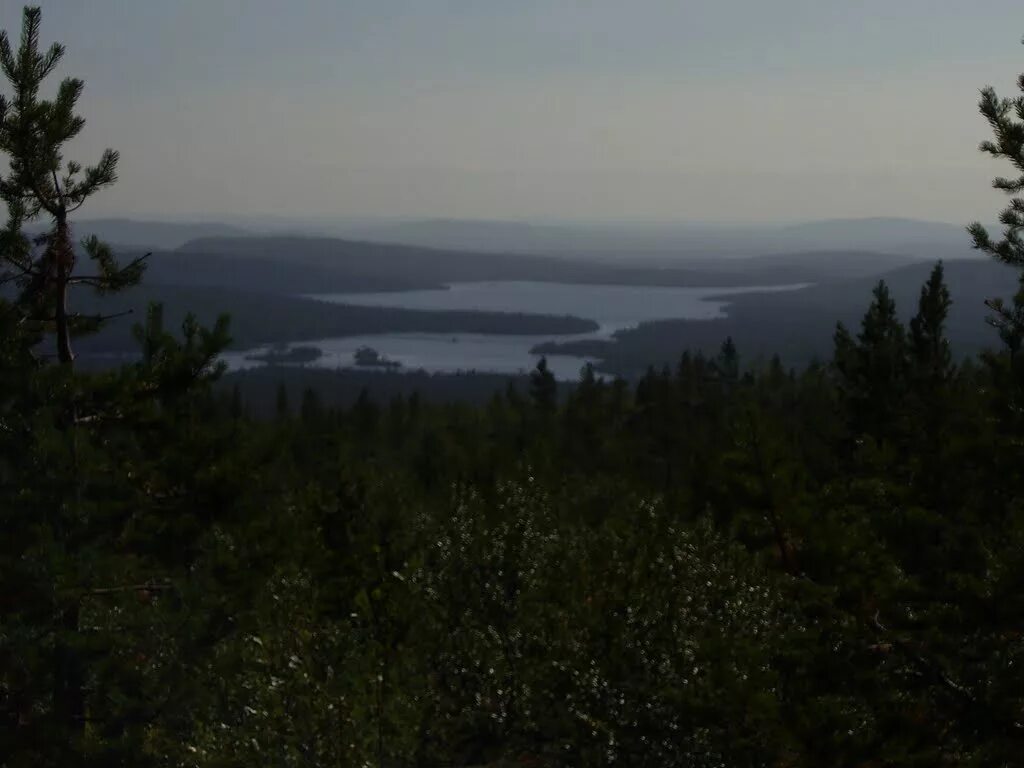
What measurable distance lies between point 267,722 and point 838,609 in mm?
8750

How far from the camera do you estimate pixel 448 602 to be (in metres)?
20.1

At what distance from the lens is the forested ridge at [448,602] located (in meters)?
15.5

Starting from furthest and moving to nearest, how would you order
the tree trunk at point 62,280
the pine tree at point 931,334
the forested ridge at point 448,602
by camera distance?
the pine tree at point 931,334 < the tree trunk at point 62,280 < the forested ridge at point 448,602

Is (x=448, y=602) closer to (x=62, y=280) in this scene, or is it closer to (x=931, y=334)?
(x=62, y=280)

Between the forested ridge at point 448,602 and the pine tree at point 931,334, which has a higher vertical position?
the pine tree at point 931,334

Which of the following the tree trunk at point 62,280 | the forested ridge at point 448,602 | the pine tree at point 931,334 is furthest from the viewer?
the pine tree at point 931,334

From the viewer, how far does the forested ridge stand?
15484mm

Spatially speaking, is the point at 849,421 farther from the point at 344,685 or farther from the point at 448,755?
the point at 344,685

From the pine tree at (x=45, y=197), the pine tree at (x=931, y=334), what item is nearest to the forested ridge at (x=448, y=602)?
the pine tree at (x=45, y=197)

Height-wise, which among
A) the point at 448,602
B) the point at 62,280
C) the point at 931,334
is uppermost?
the point at 62,280

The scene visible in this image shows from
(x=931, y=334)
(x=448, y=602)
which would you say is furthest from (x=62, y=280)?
(x=931, y=334)

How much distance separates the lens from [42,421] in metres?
16.1

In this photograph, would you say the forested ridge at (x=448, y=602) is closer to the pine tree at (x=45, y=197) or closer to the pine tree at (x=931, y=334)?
the pine tree at (x=45, y=197)

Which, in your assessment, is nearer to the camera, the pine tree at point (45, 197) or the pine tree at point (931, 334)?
the pine tree at point (45, 197)
